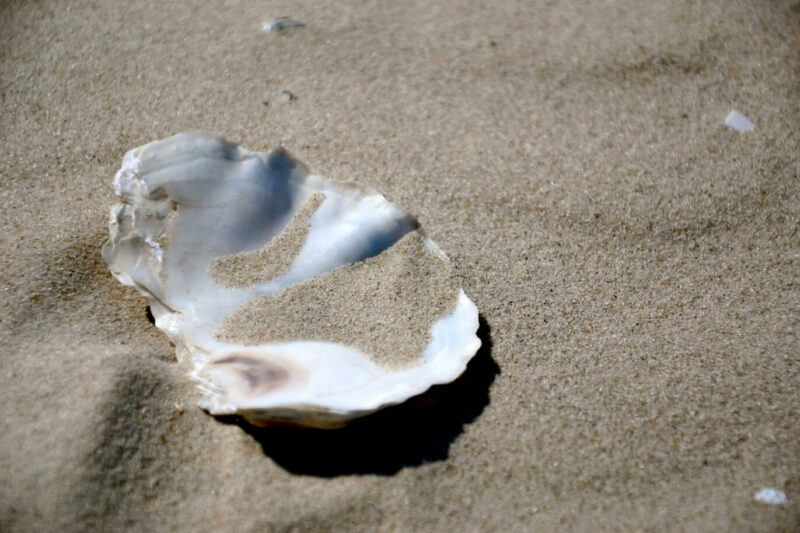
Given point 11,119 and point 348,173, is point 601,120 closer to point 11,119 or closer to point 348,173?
point 348,173

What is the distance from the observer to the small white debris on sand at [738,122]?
2.66 metres

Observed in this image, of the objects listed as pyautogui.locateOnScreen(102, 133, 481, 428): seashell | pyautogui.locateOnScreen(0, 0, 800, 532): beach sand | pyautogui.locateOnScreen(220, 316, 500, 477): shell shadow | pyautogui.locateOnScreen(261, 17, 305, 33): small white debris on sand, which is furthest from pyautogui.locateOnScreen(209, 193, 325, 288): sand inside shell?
pyautogui.locateOnScreen(261, 17, 305, 33): small white debris on sand

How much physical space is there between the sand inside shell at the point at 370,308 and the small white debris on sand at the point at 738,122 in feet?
4.58

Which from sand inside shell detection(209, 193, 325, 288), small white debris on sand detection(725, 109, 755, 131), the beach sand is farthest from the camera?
small white debris on sand detection(725, 109, 755, 131)

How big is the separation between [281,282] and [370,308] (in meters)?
0.27

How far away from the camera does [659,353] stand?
6.45ft

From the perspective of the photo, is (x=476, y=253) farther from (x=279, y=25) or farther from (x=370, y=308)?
(x=279, y=25)

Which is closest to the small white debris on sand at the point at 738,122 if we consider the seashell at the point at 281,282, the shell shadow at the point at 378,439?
the seashell at the point at 281,282

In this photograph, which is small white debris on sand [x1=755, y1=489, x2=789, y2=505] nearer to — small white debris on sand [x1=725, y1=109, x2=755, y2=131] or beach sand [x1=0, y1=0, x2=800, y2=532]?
beach sand [x1=0, y1=0, x2=800, y2=532]

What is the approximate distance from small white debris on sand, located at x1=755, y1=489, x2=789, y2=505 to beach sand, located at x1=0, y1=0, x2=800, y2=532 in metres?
0.02

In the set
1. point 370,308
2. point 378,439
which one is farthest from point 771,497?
point 370,308

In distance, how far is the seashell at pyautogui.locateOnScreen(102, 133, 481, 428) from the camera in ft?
5.60

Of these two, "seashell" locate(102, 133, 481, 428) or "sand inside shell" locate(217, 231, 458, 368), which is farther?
"sand inside shell" locate(217, 231, 458, 368)

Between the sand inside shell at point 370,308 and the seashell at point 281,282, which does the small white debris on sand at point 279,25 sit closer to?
the seashell at point 281,282
